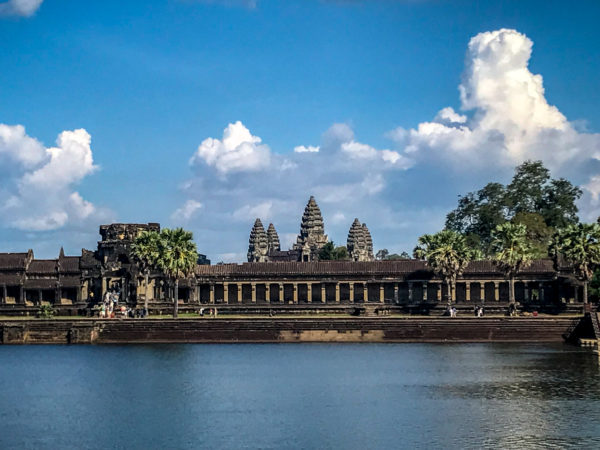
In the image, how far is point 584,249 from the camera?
8419 centimetres

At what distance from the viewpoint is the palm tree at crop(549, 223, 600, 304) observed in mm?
83875

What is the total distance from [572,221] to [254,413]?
330 ft

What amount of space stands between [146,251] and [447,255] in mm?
26305

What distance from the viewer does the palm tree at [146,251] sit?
297 feet

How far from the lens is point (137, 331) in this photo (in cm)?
8281

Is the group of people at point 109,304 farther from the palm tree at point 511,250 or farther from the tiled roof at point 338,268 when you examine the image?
the palm tree at point 511,250

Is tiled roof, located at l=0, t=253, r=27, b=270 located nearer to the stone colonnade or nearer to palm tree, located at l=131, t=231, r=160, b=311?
the stone colonnade

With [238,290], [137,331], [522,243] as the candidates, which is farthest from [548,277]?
[137,331]

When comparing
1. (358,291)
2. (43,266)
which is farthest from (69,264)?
(358,291)

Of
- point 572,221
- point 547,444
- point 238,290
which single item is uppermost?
point 572,221

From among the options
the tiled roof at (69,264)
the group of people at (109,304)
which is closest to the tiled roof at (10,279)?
the tiled roof at (69,264)

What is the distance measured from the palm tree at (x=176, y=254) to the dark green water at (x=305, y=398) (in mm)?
13461

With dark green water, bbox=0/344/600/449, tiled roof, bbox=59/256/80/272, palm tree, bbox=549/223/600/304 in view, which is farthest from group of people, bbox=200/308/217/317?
palm tree, bbox=549/223/600/304

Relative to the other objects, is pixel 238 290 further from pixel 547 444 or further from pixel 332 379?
pixel 547 444
